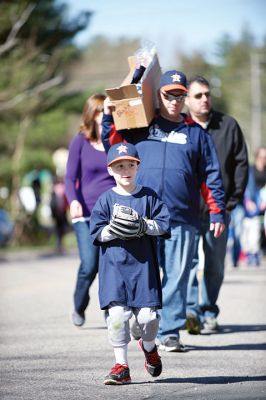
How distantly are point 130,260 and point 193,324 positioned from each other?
8.24 feet

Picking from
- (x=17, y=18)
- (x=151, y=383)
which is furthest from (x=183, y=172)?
(x=17, y=18)

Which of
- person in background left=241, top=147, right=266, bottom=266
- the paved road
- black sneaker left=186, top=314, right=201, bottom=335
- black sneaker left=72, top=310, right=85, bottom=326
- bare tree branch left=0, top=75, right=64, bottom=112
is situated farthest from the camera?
bare tree branch left=0, top=75, right=64, bottom=112

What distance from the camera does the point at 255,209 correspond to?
1705 centimetres

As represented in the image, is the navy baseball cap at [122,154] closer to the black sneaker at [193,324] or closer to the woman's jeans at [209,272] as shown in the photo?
the woman's jeans at [209,272]

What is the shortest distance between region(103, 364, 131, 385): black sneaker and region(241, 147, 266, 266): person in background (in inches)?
412

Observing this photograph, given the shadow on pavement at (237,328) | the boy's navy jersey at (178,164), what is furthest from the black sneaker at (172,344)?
the shadow on pavement at (237,328)

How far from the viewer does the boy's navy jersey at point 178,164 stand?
7766mm

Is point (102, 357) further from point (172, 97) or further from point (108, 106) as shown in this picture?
point (172, 97)

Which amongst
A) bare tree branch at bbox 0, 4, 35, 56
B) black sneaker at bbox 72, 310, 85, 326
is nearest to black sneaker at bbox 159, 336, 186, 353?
black sneaker at bbox 72, 310, 85, 326

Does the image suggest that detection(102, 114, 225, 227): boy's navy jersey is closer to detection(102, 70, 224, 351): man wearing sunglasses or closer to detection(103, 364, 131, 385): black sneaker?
detection(102, 70, 224, 351): man wearing sunglasses

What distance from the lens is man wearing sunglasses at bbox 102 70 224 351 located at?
7.77m

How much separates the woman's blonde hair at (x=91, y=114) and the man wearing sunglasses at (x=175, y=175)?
3.85 feet

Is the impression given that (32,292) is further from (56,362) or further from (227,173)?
(56,362)

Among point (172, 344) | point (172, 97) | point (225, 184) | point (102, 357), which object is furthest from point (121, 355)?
point (225, 184)
